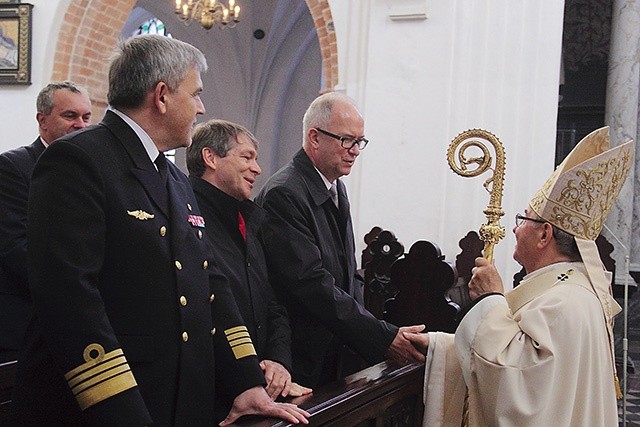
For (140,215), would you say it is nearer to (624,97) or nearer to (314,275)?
(314,275)

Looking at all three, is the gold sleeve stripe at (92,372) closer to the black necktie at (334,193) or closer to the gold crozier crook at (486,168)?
the gold crozier crook at (486,168)

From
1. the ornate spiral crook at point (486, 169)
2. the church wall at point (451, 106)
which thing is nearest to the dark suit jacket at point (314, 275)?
the ornate spiral crook at point (486, 169)

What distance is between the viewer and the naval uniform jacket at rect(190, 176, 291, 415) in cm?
299

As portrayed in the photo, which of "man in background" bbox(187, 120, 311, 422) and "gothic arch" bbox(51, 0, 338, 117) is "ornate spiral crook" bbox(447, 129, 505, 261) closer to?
"man in background" bbox(187, 120, 311, 422)

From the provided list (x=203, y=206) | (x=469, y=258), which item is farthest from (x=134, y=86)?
(x=469, y=258)

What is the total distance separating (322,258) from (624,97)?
7.52 metres

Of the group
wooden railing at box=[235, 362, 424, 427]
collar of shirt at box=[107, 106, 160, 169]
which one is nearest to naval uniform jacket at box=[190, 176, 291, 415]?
wooden railing at box=[235, 362, 424, 427]

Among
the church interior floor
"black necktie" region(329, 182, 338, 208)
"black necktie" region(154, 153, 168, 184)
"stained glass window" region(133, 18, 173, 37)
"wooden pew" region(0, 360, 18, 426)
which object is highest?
"stained glass window" region(133, 18, 173, 37)

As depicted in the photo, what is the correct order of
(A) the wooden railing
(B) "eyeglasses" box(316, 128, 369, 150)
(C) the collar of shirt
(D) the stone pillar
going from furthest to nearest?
(D) the stone pillar
(B) "eyeglasses" box(316, 128, 369, 150)
(A) the wooden railing
(C) the collar of shirt

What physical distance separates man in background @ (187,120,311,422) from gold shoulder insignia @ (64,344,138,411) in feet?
3.28

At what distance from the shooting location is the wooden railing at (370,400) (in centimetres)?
243

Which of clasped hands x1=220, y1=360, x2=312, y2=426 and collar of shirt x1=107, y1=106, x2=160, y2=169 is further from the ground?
collar of shirt x1=107, y1=106, x2=160, y2=169

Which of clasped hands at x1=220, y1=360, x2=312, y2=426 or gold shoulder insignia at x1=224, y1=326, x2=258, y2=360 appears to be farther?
gold shoulder insignia at x1=224, y1=326, x2=258, y2=360

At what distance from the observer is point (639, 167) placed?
10.2 metres
